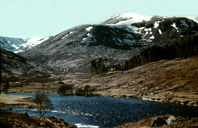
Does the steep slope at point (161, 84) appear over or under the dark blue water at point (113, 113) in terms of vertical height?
over

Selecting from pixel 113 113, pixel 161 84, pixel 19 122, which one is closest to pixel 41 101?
pixel 113 113

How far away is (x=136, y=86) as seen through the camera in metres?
146

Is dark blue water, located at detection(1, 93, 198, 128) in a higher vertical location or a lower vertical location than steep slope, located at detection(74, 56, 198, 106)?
lower

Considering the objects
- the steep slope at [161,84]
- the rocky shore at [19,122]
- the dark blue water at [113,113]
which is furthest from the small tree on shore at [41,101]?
the steep slope at [161,84]

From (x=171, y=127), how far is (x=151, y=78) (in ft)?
390

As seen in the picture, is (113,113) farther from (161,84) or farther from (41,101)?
(161,84)

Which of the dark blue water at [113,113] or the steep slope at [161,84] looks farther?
the steep slope at [161,84]

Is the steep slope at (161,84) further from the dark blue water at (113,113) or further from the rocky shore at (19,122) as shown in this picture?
the rocky shore at (19,122)

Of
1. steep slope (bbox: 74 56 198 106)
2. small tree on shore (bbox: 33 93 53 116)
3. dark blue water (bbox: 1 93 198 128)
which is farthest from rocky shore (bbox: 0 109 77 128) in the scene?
steep slope (bbox: 74 56 198 106)

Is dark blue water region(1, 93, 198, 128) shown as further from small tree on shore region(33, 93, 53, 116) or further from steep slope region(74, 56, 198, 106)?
steep slope region(74, 56, 198, 106)

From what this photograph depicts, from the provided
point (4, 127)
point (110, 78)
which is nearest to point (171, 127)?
point (4, 127)

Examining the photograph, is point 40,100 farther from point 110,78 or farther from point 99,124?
point 110,78

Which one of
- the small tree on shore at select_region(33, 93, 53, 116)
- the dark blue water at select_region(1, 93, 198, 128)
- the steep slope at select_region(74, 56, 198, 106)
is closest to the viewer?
the dark blue water at select_region(1, 93, 198, 128)

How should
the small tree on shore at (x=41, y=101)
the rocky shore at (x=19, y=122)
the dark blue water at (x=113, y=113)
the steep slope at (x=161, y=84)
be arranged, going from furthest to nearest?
the steep slope at (x=161, y=84) < the small tree on shore at (x=41, y=101) < the dark blue water at (x=113, y=113) < the rocky shore at (x=19, y=122)
